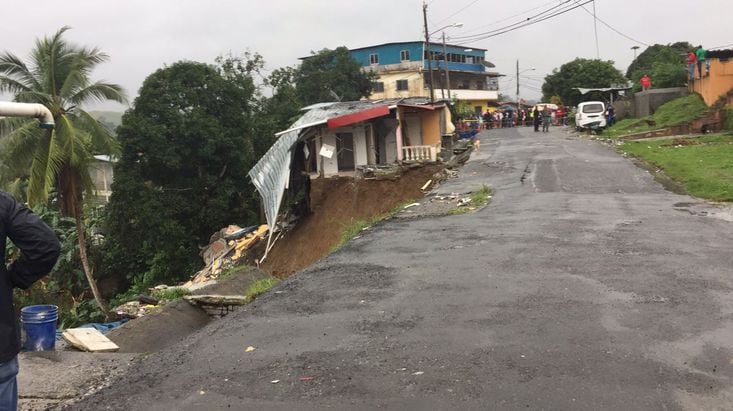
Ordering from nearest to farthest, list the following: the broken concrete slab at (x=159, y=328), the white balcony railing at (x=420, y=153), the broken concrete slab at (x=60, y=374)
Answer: the broken concrete slab at (x=60, y=374) → the broken concrete slab at (x=159, y=328) → the white balcony railing at (x=420, y=153)

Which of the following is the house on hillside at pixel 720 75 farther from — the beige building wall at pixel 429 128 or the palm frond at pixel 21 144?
the palm frond at pixel 21 144

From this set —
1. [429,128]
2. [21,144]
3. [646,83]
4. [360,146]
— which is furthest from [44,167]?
[646,83]

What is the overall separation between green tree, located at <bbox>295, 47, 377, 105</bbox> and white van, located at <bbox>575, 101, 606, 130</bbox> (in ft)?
62.4

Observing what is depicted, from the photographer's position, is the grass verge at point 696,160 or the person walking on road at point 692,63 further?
the person walking on road at point 692,63

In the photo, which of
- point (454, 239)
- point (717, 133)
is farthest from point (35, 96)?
point (717, 133)

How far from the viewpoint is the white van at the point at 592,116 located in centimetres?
3103

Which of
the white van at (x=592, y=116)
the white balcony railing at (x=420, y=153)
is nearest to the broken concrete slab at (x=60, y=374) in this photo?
the white balcony railing at (x=420, y=153)

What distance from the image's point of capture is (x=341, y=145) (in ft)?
77.9

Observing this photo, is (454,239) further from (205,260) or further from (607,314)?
(205,260)

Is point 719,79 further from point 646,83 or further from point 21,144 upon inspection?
point 21,144

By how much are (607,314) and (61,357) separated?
17.0 feet

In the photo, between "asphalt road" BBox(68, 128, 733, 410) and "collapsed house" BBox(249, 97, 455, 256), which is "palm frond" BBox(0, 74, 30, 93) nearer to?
"collapsed house" BBox(249, 97, 455, 256)

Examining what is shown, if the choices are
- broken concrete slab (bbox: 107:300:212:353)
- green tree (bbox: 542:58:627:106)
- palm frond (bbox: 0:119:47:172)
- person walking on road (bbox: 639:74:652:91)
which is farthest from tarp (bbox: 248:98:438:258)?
green tree (bbox: 542:58:627:106)

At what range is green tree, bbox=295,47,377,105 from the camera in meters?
45.9
